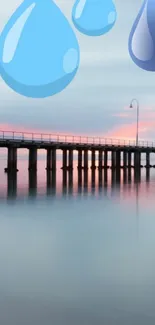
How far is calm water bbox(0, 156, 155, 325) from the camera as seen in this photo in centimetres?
627

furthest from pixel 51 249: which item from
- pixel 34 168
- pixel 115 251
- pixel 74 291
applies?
pixel 34 168

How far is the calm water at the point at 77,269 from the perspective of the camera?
20.6ft

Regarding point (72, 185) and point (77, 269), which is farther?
point (72, 185)

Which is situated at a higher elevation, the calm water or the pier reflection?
the pier reflection

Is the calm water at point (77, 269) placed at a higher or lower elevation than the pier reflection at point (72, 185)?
lower

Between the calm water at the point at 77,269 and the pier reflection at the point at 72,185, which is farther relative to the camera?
the pier reflection at the point at 72,185

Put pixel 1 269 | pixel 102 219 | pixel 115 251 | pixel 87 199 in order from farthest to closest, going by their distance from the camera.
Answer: pixel 87 199
pixel 102 219
pixel 115 251
pixel 1 269

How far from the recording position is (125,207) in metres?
19.6

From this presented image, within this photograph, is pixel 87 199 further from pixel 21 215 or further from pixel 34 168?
pixel 34 168

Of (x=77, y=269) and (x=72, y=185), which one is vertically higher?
(x=72, y=185)

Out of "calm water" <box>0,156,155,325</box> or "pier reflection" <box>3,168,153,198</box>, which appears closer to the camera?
"calm water" <box>0,156,155,325</box>

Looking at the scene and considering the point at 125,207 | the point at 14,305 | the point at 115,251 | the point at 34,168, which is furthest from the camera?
the point at 34,168

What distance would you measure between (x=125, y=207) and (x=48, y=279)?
473 inches

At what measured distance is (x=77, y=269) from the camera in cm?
857
